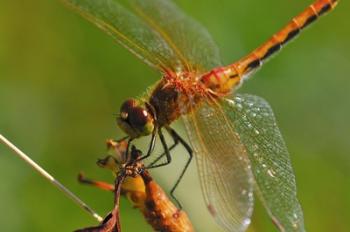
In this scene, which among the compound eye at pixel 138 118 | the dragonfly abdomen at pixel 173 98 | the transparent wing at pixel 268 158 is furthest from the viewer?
the dragonfly abdomen at pixel 173 98

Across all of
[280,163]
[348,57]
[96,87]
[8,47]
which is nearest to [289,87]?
[348,57]

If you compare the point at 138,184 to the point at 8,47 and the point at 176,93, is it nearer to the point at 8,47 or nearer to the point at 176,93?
the point at 176,93

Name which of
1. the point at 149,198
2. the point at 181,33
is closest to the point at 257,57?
the point at 181,33

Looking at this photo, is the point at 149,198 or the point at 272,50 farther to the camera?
the point at 272,50

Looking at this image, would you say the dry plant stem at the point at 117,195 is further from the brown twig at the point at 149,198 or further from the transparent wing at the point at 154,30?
the transparent wing at the point at 154,30

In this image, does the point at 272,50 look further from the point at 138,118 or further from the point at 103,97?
the point at 138,118

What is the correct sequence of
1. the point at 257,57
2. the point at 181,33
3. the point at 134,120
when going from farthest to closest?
the point at 257,57, the point at 181,33, the point at 134,120

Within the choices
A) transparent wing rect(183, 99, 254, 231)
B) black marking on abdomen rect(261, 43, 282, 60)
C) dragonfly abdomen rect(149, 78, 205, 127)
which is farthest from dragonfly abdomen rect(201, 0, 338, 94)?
transparent wing rect(183, 99, 254, 231)

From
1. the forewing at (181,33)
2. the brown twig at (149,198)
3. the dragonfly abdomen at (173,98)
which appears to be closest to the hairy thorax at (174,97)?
the dragonfly abdomen at (173,98)
